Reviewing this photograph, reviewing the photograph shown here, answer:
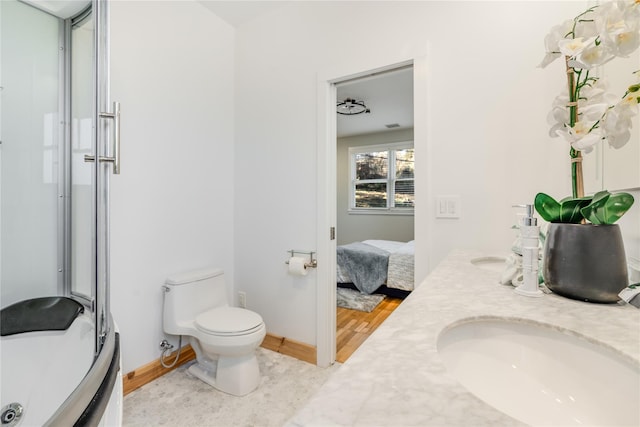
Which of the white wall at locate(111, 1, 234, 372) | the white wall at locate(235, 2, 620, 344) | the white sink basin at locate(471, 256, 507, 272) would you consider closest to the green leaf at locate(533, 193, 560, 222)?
the white sink basin at locate(471, 256, 507, 272)

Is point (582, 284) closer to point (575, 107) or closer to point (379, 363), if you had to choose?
point (575, 107)

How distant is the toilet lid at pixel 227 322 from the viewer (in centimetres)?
169

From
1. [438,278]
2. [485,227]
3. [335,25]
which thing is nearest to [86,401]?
[438,278]

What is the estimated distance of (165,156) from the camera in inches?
A: 78.1

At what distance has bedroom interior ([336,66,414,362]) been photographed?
9.52ft

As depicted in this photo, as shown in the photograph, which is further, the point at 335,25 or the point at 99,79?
the point at 335,25

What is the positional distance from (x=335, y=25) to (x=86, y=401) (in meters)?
2.23

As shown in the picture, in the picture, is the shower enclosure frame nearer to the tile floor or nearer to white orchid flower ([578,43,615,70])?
the tile floor

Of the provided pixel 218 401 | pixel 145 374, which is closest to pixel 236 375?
pixel 218 401

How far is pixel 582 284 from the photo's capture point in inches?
27.1

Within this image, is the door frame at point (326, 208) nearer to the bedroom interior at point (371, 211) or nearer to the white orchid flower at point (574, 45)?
the bedroom interior at point (371, 211)

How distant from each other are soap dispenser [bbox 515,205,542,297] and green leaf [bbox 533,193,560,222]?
0.06 meters

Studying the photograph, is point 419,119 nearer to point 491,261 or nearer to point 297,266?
point 491,261

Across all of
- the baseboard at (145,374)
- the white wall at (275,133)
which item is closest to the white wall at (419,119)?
the white wall at (275,133)
